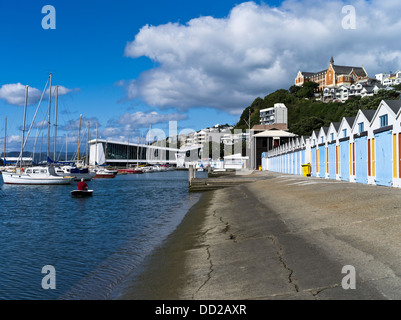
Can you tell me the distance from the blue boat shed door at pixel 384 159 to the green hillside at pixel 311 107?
258 feet

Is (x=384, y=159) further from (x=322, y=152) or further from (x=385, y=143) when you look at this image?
(x=322, y=152)

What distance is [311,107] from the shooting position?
526 feet

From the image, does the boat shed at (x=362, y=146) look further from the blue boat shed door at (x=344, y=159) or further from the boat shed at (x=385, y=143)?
the blue boat shed door at (x=344, y=159)

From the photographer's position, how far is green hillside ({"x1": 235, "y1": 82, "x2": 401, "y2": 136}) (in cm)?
11100

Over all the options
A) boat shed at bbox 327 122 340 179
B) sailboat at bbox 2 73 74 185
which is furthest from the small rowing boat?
boat shed at bbox 327 122 340 179

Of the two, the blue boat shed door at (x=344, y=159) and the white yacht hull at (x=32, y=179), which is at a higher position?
the blue boat shed door at (x=344, y=159)

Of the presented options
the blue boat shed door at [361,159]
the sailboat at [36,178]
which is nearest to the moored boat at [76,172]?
the sailboat at [36,178]

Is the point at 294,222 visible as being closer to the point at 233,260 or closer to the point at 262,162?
the point at 233,260

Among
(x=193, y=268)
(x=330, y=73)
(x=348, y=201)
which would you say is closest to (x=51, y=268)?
(x=193, y=268)

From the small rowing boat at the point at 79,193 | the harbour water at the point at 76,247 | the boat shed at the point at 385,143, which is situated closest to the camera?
the harbour water at the point at 76,247

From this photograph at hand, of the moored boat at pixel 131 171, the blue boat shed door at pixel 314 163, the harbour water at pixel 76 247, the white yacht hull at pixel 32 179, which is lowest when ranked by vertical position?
the harbour water at pixel 76 247

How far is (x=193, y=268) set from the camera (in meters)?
10.7

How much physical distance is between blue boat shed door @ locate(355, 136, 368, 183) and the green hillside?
75.0 m

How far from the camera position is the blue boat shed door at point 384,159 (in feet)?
73.9
